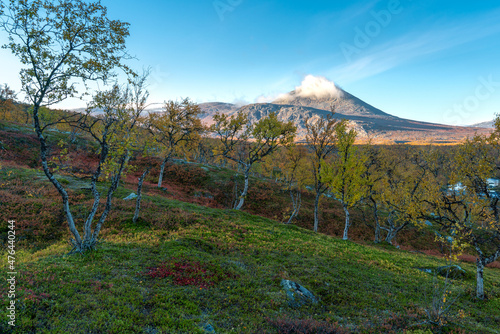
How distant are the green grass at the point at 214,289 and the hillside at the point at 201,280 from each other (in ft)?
0.17

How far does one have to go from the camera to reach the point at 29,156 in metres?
43.0

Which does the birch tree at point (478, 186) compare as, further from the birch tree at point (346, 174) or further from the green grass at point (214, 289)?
the birch tree at point (346, 174)

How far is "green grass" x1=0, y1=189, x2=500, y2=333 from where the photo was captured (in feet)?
26.2

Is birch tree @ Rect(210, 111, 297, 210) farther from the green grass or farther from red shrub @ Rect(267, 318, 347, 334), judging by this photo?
red shrub @ Rect(267, 318, 347, 334)

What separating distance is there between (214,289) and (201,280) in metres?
1.06

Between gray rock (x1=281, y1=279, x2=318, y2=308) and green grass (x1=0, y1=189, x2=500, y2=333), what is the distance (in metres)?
0.35

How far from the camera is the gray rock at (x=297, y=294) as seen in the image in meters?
11.1

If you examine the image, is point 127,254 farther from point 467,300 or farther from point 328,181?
point 328,181

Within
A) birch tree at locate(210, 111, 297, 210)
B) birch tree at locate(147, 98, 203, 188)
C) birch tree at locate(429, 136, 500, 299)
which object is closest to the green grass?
birch tree at locate(429, 136, 500, 299)

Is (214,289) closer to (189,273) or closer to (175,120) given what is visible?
(189,273)

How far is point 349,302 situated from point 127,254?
557 inches

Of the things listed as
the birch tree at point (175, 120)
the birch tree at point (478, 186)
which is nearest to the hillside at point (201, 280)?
the birch tree at point (478, 186)

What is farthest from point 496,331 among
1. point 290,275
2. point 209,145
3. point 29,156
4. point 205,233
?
point 209,145

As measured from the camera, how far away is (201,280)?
1189 centimetres
